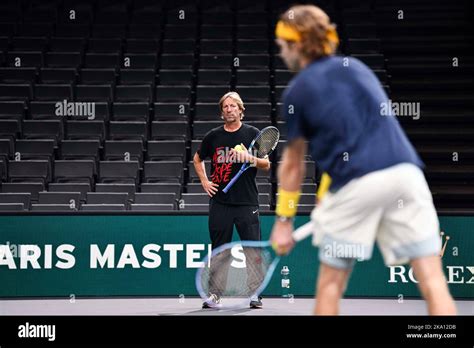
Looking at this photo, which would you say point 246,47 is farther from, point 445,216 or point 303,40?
point 303,40

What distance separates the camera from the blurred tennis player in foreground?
13.4ft

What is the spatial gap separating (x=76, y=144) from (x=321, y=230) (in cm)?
907

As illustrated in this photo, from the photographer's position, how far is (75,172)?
12.4 metres

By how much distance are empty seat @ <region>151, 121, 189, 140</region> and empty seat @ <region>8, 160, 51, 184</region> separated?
1774mm

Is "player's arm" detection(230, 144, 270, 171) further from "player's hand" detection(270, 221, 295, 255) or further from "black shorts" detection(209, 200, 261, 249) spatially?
"player's hand" detection(270, 221, 295, 255)

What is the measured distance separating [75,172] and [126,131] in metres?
1.23

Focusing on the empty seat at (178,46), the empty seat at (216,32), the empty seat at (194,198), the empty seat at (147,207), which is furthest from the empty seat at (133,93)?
the empty seat at (147,207)

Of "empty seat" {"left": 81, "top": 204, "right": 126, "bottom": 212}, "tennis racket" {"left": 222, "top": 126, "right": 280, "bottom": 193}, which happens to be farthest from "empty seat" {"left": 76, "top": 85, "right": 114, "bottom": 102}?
"tennis racket" {"left": 222, "top": 126, "right": 280, "bottom": 193}

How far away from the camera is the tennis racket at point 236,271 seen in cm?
615
